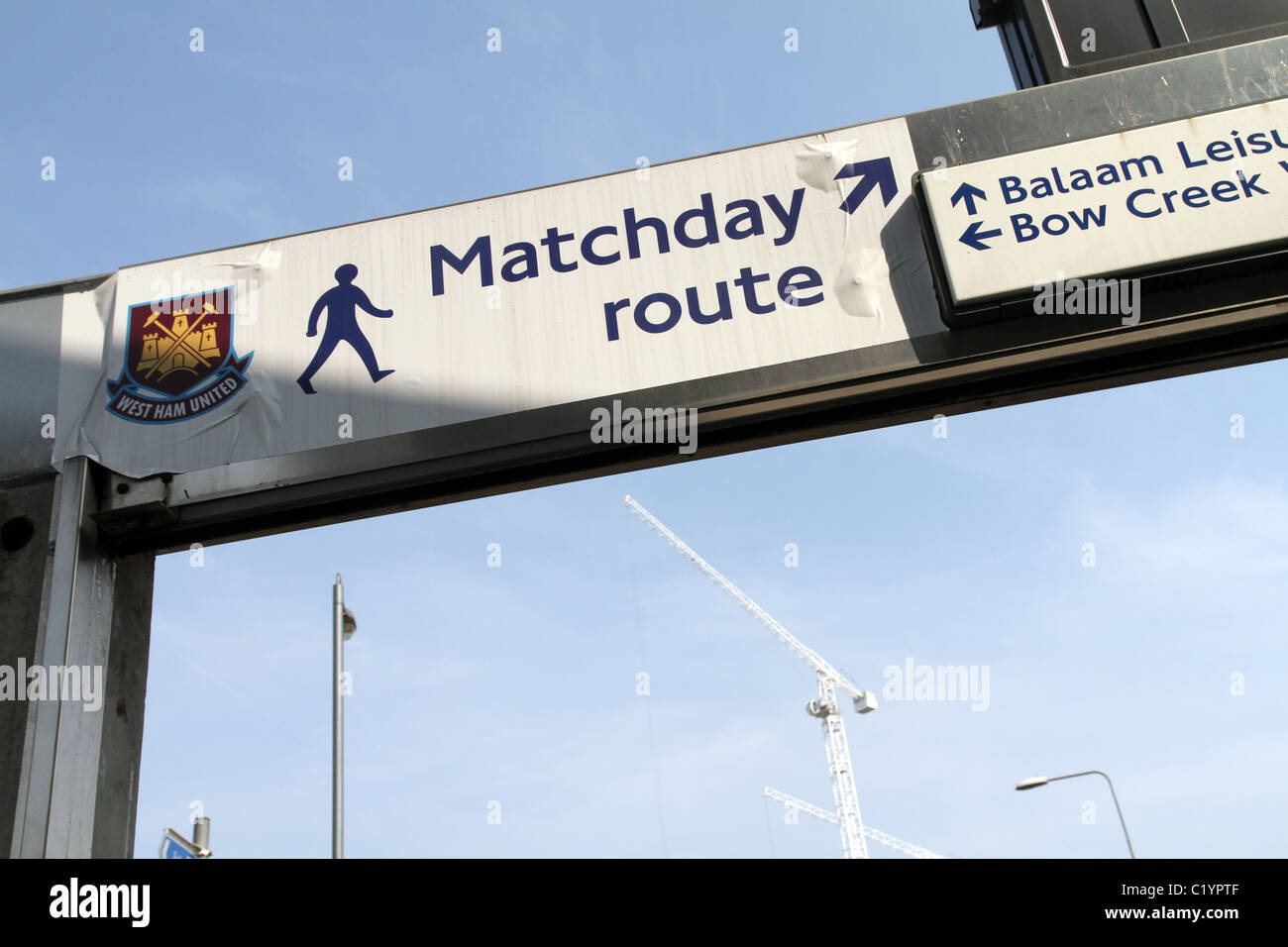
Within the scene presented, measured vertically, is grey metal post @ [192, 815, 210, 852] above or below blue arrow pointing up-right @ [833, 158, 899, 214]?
below

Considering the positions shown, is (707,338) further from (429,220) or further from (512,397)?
(429,220)

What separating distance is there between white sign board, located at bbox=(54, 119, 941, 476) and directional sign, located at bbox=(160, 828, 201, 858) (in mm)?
3198

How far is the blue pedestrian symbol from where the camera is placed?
6.68 metres

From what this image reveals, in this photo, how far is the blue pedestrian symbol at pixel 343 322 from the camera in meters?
6.68

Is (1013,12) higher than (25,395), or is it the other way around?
(1013,12)

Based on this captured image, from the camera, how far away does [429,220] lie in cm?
709

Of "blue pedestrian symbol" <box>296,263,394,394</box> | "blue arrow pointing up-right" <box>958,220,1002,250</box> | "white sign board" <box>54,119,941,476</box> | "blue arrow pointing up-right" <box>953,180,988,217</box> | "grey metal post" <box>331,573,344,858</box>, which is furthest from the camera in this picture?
"grey metal post" <box>331,573,344,858</box>

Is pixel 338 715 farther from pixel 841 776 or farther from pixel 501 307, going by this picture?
pixel 841 776

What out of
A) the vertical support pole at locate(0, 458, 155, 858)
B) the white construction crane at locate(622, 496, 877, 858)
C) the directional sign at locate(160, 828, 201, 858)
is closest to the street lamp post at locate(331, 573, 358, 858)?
the directional sign at locate(160, 828, 201, 858)

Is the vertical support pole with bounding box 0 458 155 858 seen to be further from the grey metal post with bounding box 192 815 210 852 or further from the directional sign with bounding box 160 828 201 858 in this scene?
the grey metal post with bounding box 192 815 210 852

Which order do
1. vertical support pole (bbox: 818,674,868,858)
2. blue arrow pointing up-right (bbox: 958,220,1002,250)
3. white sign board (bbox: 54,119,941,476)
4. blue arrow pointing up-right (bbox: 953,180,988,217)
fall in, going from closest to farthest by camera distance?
blue arrow pointing up-right (bbox: 958,220,1002,250), blue arrow pointing up-right (bbox: 953,180,988,217), white sign board (bbox: 54,119,941,476), vertical support pole (bbox: 818,674,868,858)

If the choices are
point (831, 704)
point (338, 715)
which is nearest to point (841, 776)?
point (831, 704)

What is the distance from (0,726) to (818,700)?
272ft
